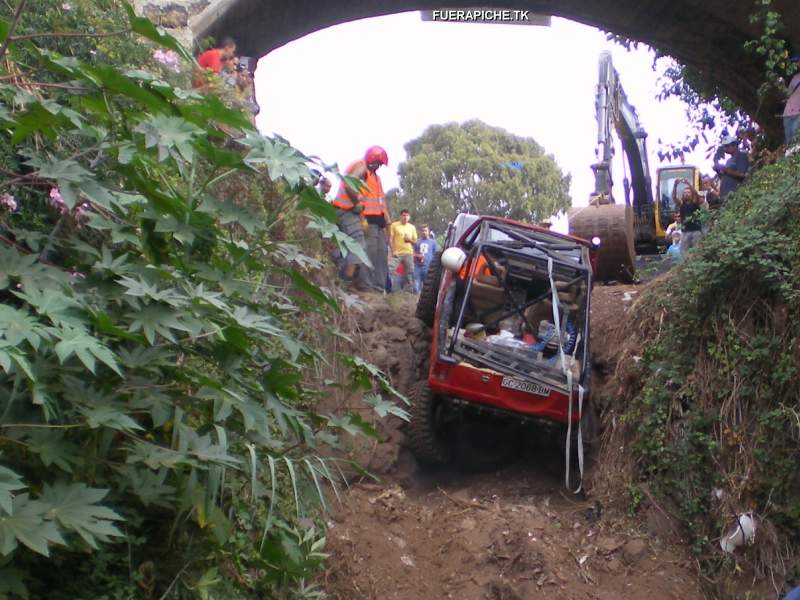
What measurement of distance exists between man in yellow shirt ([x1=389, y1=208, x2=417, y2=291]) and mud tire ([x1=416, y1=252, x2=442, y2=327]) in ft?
14.2

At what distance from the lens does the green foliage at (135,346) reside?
10.8 feet

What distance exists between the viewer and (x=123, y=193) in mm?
3789

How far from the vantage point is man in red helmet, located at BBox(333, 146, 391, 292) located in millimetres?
11352

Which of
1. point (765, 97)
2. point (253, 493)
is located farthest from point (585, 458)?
point (253, 493)

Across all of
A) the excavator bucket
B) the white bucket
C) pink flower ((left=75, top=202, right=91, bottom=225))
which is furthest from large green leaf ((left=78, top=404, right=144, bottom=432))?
the excavator bucket

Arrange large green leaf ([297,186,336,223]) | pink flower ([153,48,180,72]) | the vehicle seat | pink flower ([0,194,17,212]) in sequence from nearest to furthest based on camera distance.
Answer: large green leaf ([297,186,336,223]) < pink flower ([0,194,17,212]) < pink flower ([153,48,180,72]) < the vehicle seat

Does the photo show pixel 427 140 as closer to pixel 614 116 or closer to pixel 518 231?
pixel 614 116

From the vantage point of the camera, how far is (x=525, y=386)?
29.8 ft

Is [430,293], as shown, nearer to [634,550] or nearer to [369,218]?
[369,218]

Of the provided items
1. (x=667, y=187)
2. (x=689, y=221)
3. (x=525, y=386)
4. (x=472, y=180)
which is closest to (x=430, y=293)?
(x=525, y=386)

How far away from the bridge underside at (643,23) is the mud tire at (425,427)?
491 centimetres

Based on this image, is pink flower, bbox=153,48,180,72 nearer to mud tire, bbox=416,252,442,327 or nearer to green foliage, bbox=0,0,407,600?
green foliage, bbox=0,0,407,600

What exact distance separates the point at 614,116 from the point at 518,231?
9260 mm

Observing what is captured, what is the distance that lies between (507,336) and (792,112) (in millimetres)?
4387
